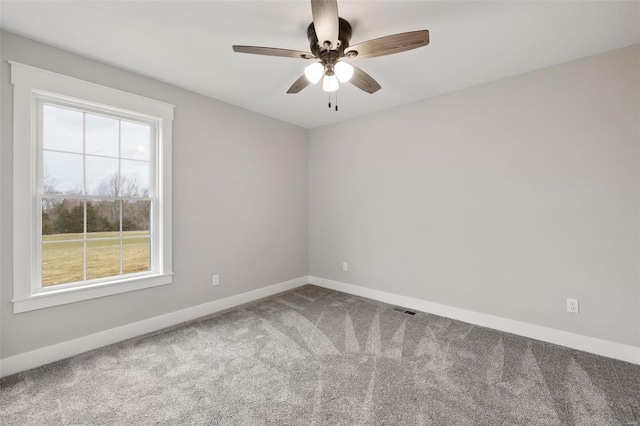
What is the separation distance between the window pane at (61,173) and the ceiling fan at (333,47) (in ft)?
5.94

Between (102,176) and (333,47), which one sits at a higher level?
(333,47)

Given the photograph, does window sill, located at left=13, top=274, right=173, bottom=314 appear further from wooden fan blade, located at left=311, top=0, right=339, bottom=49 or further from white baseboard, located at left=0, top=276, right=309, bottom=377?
wooden fan blade, located at left=311, top=0, right=339, bottom=49

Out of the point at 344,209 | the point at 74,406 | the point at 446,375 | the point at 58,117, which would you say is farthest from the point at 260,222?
the point at 446,375

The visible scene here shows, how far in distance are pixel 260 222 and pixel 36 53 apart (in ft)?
8.54

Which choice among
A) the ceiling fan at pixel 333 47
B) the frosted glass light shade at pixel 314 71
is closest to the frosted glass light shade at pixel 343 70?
the ceiling fan at pixel 333 47

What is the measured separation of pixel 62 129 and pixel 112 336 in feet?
6.17

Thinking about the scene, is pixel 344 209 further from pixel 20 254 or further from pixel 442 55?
pixel 20 254

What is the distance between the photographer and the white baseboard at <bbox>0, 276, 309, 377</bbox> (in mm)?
2162

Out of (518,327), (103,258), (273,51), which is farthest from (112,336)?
(518,327)

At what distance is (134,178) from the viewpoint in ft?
9.42

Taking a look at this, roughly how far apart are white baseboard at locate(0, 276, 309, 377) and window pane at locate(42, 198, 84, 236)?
89 cm

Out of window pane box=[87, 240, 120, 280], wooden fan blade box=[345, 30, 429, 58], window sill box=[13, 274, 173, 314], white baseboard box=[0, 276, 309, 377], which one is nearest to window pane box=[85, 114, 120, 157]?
window pane box=[87, 240, 120, 280]

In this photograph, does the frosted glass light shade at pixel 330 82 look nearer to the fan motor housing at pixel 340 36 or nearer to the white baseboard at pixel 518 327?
the fan motor housing at pixel 340 36

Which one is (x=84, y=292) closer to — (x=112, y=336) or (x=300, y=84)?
(x=112, y=336)
